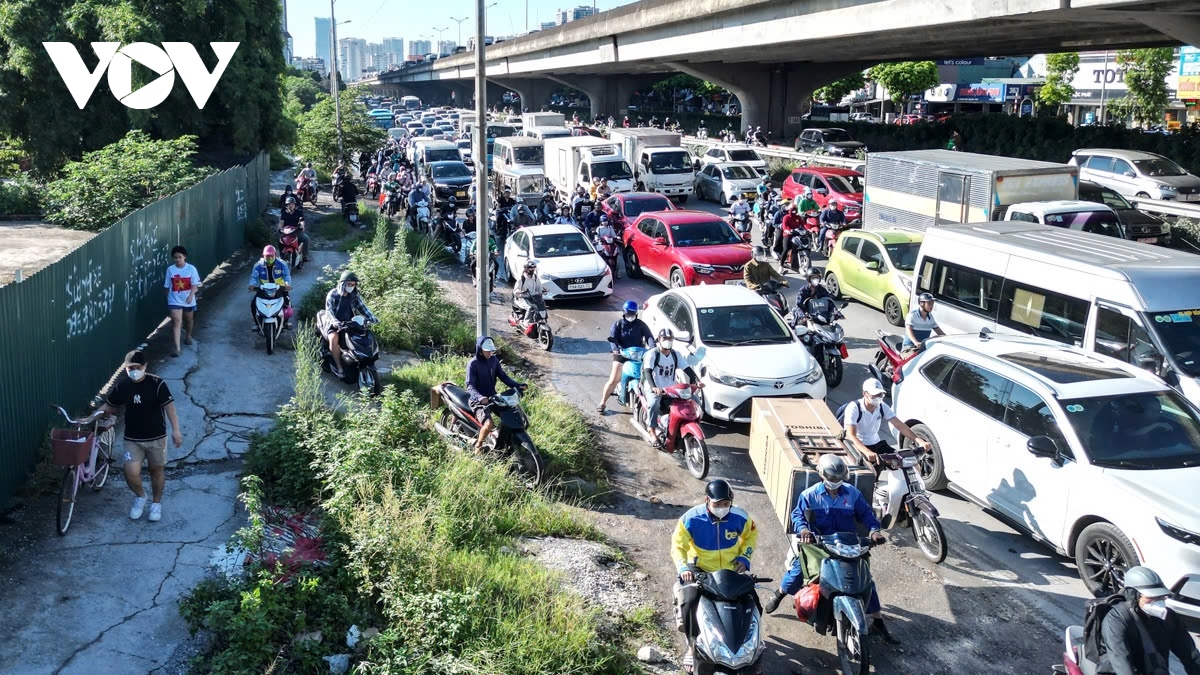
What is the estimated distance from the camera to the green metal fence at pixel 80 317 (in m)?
9.40

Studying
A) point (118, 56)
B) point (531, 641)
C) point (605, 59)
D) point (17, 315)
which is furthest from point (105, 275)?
point (605, 59)

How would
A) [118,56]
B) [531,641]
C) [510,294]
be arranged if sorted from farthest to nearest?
[118,56]
[510,294]
[531,641]

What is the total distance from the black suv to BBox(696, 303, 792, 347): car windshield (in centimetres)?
2944

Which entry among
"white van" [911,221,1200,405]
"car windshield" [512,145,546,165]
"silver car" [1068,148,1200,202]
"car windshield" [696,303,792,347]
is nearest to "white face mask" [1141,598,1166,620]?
"white van" [911,221,1200,405]

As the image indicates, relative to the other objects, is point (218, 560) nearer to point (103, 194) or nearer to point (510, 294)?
point (510, 294)

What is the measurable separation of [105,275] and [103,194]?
10.9 m

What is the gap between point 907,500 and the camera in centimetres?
938

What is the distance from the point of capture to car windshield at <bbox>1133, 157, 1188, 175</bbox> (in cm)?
2955

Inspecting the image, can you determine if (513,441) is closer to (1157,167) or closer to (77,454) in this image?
(77,454)

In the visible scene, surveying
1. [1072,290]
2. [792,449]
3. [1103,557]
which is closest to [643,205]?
[1072,290]

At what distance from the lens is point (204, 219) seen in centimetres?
1927

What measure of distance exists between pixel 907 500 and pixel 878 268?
31.7ft

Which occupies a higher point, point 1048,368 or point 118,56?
point 118,56

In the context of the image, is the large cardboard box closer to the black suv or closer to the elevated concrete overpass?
the elevated concrete overpass
